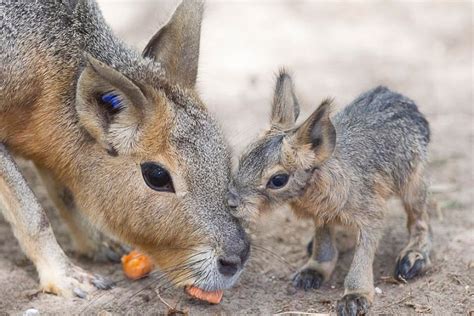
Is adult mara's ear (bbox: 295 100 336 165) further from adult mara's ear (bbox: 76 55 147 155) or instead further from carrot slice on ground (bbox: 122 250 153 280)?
carrot slice on ground (bbox: 122 250 153 280)

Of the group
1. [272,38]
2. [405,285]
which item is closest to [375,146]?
[405,285]

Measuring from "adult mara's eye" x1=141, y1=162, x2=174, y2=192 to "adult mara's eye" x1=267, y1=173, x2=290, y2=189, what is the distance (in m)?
0.64

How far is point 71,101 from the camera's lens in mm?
6133

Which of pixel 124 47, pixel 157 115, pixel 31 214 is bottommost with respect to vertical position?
pixel 31 214

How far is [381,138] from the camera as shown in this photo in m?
6.48

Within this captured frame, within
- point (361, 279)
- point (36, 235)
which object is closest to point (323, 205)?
point (361, 279)

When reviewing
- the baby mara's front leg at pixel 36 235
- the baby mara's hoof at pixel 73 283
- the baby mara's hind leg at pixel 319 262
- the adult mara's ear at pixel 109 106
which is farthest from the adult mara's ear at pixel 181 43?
the baby mara's hoof at pixel 73 283

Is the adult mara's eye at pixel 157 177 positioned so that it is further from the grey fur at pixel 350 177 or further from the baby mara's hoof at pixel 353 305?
the baby mara's hoof at pixel 353 305

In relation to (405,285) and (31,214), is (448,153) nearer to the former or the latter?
(405,285)

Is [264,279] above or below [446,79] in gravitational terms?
below

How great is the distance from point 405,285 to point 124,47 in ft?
8.60

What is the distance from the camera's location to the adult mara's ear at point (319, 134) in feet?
18.8

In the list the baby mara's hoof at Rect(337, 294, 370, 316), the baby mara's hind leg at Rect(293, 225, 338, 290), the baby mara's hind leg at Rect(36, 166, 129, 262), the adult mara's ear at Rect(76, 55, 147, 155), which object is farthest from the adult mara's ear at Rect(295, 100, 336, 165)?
the baby mara's hind leg at Rect(36, 166, 129, 262)

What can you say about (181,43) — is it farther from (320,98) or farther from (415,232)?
(320,98)
